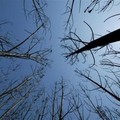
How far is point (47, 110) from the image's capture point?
8781 millimetres

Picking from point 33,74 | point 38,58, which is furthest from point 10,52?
point 33,74

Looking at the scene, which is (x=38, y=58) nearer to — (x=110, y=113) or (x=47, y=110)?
(x=110, y=113)

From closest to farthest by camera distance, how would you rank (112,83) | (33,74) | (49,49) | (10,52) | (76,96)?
(10,52), (49,49), (112,83), (33,74), (76,96)

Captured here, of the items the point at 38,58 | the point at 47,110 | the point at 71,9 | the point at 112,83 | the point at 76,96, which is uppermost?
the point at 71,9

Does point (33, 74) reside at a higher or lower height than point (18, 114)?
higher

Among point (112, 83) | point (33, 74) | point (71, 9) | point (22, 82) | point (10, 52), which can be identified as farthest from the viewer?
point (33, 74)

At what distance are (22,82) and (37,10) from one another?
14.0ft

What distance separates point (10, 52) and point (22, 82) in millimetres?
3379

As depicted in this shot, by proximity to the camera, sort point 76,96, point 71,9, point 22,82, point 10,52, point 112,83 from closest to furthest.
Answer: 1. point 71,9
2. point 10,52
3. point 112,83
4. point 22,82
5. point 76,96

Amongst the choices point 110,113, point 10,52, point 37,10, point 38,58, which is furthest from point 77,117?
point 37,10

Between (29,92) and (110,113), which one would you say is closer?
(110,113)

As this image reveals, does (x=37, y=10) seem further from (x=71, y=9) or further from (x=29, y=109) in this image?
(x=29, y=109)

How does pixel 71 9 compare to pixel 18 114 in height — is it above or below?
above

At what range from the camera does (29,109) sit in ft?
28.6
